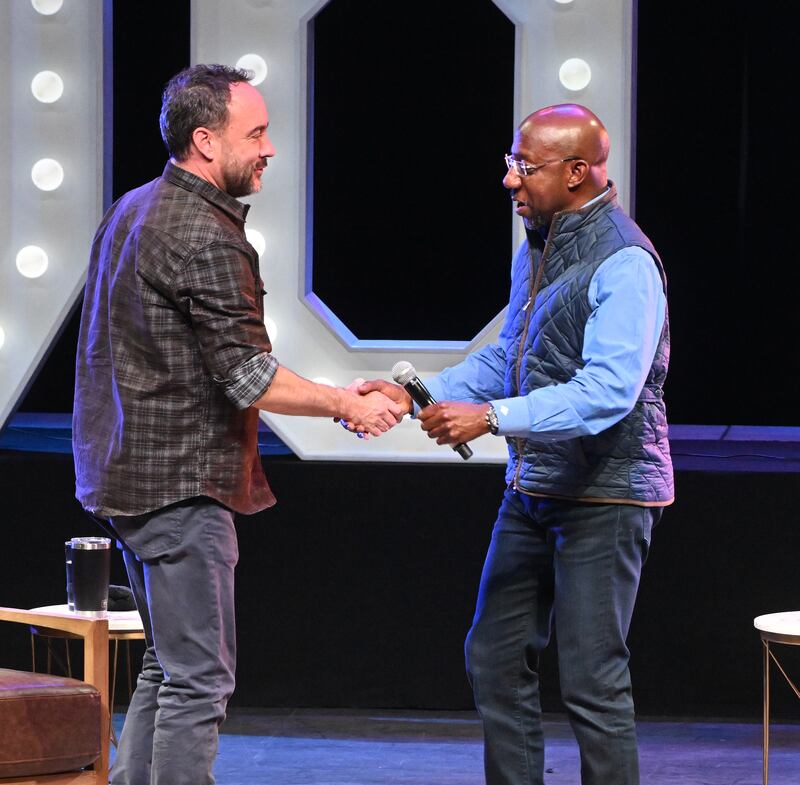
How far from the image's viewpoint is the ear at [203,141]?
268 cm

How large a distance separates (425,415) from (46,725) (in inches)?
37.6

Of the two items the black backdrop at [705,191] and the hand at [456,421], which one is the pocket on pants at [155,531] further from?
the black backdrop at [705,191]

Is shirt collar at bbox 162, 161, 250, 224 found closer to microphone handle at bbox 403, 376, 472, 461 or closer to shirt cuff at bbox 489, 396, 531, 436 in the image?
microphone handle at bbox 403, 376, 472, 461

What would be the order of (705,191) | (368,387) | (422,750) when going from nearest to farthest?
(368,387), (422,750), (705,191)

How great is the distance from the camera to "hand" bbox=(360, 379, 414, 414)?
3004 mm

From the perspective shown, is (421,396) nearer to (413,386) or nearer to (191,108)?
(413,386)

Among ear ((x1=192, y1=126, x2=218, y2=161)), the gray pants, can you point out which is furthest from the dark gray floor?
ear ((x1=192, y1=126, x2=218, y2=161))

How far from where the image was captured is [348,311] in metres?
4.98

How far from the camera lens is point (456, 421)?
269 centimetres

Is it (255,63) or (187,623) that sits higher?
(255,63)

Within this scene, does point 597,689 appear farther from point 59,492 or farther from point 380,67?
point 380,67

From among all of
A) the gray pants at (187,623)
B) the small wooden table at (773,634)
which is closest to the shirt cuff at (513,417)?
the gray pants at (187,623)

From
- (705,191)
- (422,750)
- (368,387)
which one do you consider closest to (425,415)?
(368,387)

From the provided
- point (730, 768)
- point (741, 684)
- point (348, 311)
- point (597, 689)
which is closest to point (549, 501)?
point (597, 689)
